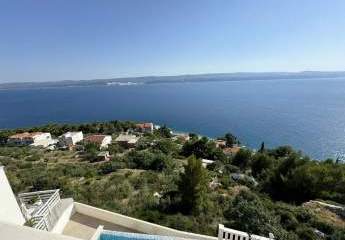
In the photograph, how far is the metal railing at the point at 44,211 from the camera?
5.14 m

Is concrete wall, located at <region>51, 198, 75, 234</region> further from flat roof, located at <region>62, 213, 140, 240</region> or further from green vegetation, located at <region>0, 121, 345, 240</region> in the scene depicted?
green vegetation, located at <region>0, 121, 345, 240</region>

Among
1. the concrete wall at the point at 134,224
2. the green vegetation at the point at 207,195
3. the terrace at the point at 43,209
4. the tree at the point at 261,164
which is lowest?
the tree at the point at 261,164

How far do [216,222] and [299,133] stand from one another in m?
54.6

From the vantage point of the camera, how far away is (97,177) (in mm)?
11617

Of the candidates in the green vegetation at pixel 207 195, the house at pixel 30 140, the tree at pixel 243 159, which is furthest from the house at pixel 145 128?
the green vegetation at pixel 207 195

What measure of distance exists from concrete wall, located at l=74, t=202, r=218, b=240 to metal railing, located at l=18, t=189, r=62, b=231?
26.9 inches

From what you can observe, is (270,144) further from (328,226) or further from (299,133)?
(328,226)

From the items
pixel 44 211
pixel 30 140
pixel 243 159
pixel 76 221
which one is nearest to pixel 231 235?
pixel 76 221

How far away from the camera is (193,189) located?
7586 millimetres

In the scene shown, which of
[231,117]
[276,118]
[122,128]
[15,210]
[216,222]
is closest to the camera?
[15,210]

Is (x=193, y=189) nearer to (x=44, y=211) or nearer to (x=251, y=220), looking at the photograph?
(x=251, y=220)

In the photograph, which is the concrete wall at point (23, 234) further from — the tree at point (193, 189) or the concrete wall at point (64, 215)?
the tree at point (193, 189)

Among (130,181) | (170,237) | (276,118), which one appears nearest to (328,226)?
(170,237)

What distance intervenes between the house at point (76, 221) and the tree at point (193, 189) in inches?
74.5
